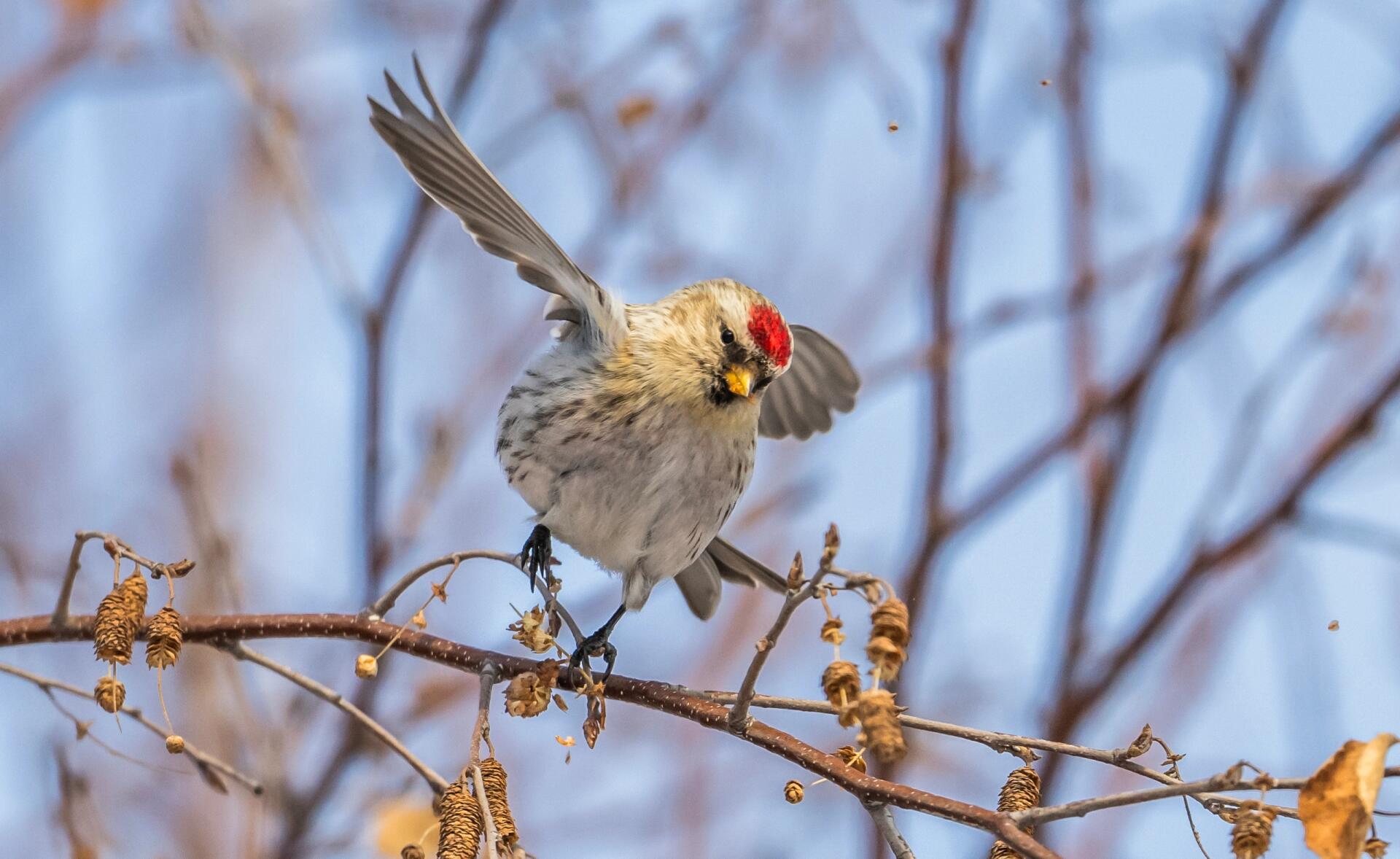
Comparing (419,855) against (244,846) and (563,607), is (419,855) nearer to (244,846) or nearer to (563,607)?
(563,607)

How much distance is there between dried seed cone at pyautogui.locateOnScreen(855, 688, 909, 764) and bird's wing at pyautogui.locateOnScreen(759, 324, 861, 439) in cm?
176

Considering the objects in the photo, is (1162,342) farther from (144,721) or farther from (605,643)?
(144,721)

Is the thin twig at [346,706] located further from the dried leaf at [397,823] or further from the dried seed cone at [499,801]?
the dried leaf at [397,823]

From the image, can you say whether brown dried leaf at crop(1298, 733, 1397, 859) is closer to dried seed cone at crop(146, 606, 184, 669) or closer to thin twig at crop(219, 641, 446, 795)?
thin twig at crop(219, 641, 446, 795)

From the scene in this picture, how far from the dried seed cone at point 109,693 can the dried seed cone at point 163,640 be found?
37 mm

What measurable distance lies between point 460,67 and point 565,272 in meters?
0.65

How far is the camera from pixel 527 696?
5.02 ft

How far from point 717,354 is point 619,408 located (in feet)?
0.70

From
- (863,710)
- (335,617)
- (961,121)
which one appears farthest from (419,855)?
(961,121)

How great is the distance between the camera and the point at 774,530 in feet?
15.0

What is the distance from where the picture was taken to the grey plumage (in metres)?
2.18

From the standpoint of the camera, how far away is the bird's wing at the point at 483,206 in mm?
2016

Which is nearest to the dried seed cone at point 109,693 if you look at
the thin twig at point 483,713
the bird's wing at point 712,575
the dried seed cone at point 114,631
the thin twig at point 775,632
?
the dried seed cone at point 114,631

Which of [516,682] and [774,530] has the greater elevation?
[774,530]
